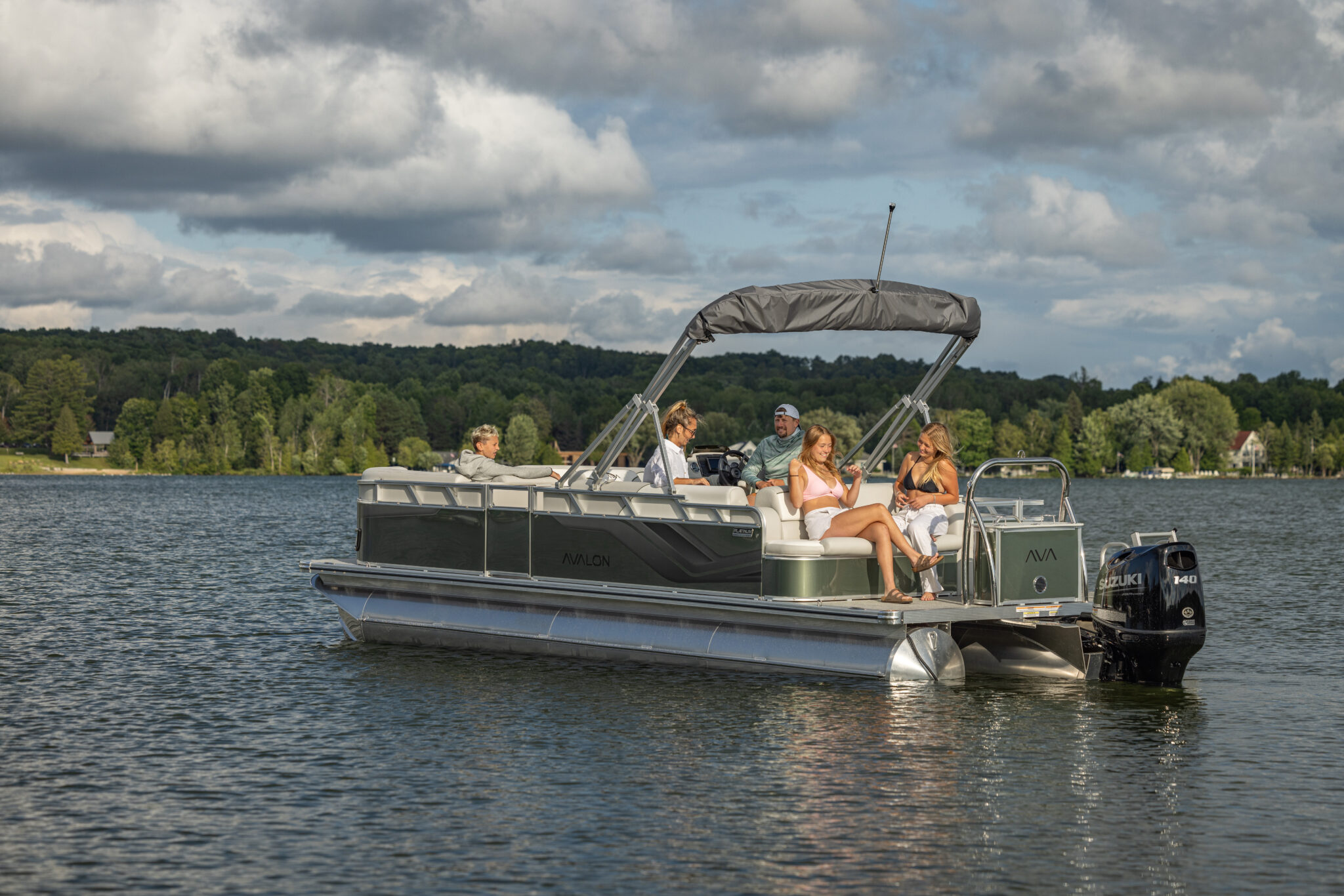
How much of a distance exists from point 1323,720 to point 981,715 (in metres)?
2.62

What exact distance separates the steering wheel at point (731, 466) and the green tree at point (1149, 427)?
4630 inches

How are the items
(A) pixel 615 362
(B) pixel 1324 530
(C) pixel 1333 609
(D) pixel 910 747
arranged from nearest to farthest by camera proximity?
1. (D) pixel 910 747
2. (C) pixel 1333 609
3. (B) pixel 1324 530
4. (A) pixel 615 362

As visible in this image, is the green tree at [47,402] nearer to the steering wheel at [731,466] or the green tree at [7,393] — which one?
the green tree at [7,393]

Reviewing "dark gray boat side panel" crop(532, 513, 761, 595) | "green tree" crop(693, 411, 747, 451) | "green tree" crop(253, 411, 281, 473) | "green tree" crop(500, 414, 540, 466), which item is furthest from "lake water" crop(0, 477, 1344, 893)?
"green tree" crop(253, 411, 281, 473)

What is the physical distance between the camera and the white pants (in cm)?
1150

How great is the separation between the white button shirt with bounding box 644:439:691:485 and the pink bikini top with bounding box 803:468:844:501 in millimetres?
1217

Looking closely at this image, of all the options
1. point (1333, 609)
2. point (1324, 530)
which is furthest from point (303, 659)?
point (1324, 530)

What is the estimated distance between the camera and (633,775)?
866 cm

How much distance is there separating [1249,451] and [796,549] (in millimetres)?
152662

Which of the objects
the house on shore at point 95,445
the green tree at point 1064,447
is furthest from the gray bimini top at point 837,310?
the house on shore at point 95,445

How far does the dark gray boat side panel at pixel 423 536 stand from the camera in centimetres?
1305

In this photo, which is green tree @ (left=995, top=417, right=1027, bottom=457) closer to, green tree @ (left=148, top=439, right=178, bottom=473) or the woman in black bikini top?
green tree @ (left=148, top=439, right=178, bottom=473)

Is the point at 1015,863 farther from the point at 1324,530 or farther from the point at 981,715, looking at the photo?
the point at 1324,530

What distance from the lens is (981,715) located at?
1040 centimetres
